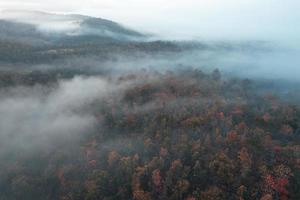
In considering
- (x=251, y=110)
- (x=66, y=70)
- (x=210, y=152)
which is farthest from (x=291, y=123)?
(x=66, y=70)

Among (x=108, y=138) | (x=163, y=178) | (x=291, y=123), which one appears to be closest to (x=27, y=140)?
(x=108, y=138)

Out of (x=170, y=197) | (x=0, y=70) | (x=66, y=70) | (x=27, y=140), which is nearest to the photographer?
(x=170, y=197)

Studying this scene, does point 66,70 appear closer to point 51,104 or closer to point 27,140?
point 51,104

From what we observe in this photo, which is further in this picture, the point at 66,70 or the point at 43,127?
the point at 66,70

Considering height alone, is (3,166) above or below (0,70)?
below

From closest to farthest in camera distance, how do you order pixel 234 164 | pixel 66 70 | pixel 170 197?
pixel 170 197 → pixel 234 164 → pixel 66 70

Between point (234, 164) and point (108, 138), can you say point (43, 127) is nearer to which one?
point (108, 138)
